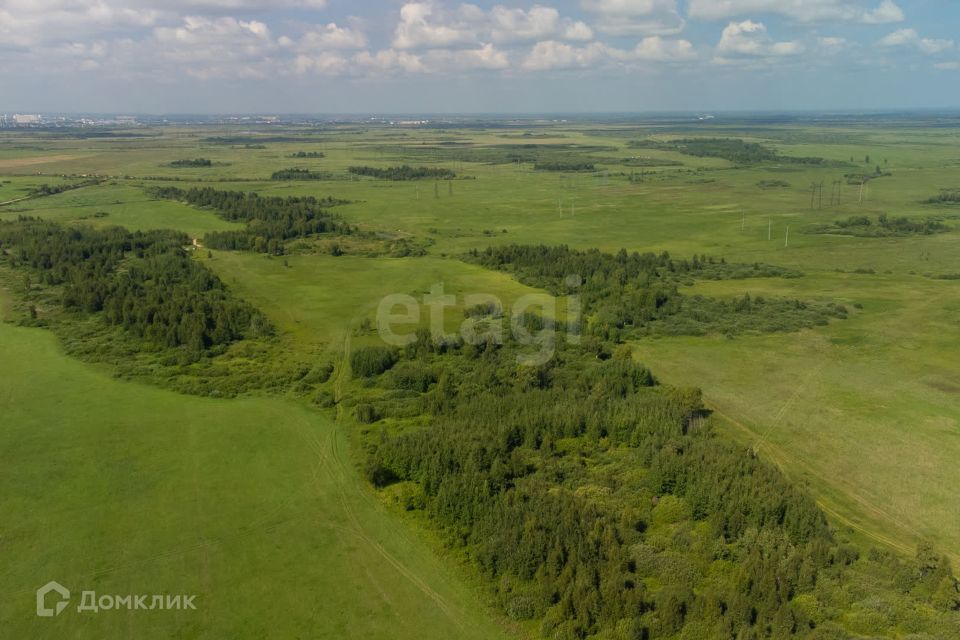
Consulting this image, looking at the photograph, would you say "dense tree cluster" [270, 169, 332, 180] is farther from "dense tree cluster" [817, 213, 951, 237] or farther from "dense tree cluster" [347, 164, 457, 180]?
"dense tree cluster" [817, 213, 951, 237]

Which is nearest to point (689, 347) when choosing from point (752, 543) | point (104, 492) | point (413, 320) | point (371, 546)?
point (413, 320)

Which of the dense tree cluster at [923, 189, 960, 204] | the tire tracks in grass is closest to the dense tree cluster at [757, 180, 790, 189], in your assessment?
the dense tree cluster at [923, 189, 960, 204]

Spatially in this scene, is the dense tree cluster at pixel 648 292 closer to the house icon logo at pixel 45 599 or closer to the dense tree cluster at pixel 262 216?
the dense tree cluster at pixel 262 216

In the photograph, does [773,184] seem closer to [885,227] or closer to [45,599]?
[885,227]

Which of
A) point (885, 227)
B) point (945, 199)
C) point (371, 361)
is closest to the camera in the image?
point (371, 361)

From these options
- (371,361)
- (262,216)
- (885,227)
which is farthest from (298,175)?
(371,361)
